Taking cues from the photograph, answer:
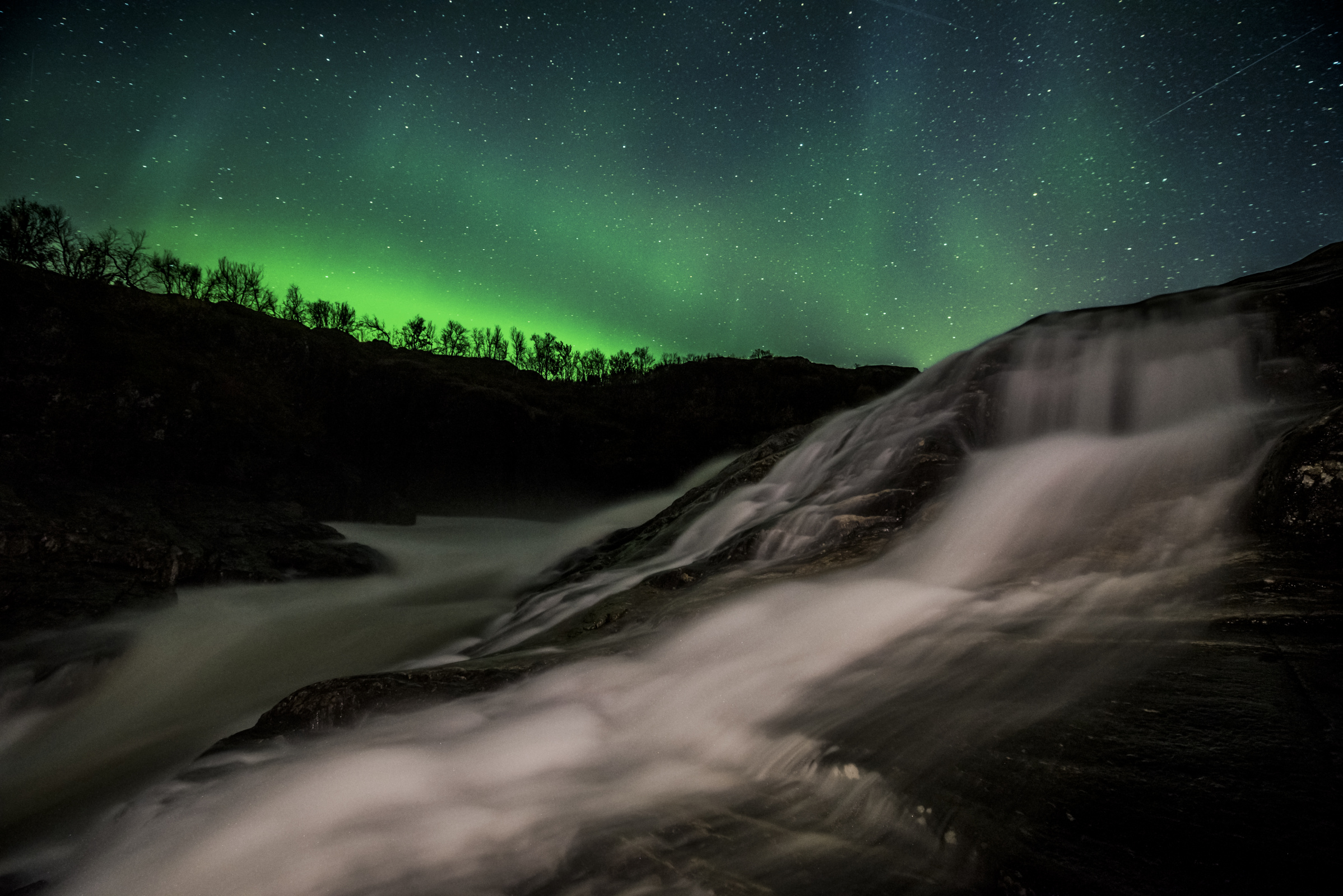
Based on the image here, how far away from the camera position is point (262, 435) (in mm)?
17312

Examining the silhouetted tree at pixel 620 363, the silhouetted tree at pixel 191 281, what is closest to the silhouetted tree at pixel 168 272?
the silhouetted tree at pixel 191 281

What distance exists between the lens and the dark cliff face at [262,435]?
9.78 meters

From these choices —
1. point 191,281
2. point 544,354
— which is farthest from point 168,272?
point 544,354

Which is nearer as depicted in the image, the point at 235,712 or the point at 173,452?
the point at 235,712

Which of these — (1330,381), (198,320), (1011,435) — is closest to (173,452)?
(198,320)

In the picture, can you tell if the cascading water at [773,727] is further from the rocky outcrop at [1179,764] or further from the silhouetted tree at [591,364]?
the silhouetted tree at [591,364]

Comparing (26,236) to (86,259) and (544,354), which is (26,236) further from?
(544,354)

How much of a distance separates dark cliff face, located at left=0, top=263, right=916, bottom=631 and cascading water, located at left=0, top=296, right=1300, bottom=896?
4.66 meters

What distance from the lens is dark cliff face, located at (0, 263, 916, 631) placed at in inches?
385

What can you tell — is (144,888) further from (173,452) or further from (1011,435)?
(173,452)

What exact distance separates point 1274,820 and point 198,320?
27.1 meters

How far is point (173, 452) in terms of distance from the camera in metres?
14.9

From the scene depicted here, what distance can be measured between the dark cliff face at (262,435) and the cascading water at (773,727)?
466 cm

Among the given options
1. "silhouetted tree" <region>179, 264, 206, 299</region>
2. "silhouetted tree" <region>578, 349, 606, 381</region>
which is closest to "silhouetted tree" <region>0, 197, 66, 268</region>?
"silhouetted tree" <region>179, 264, 206, 299</region>
